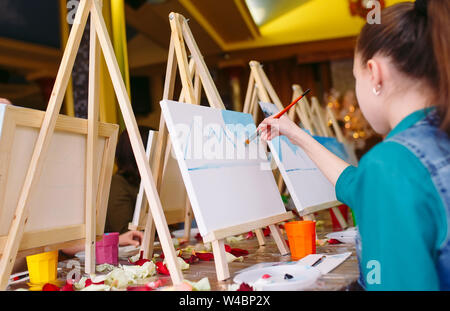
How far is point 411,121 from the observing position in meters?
0.85

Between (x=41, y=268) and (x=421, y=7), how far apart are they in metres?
1.16

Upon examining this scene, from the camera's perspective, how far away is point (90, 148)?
1.36 metres

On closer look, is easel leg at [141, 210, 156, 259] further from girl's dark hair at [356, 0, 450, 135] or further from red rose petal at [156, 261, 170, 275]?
girl's dark hair at [356, 0, 450, 135]

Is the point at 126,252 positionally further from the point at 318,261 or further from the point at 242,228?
the point at 318,261

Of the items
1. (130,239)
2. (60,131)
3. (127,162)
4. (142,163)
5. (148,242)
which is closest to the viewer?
(142,163)

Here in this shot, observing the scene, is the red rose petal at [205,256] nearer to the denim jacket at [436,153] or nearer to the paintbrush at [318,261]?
the paintbrush at [318,261]

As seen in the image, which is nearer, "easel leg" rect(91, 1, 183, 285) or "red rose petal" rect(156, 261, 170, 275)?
"easel leg" rect(91, 1, 183, 285)

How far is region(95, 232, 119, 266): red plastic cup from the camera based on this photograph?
57.1 inches

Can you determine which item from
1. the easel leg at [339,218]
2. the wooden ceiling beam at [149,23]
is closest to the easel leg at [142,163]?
the easel leg at [339,218]

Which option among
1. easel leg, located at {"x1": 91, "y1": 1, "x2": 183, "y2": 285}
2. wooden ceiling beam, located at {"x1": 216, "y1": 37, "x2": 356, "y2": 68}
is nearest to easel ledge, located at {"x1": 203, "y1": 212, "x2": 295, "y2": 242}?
easel leg, located at {"x1": 91, "y1": 1, "x2": 183, "y2": 285}

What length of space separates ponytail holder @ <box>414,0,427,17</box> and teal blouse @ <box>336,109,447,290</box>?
285 mm

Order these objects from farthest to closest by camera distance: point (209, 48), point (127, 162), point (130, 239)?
1. point (209, 48)
2. point (127, 162)
3. point (130, 239)

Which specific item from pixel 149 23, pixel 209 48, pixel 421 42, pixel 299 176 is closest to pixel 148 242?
pixel 299 176
